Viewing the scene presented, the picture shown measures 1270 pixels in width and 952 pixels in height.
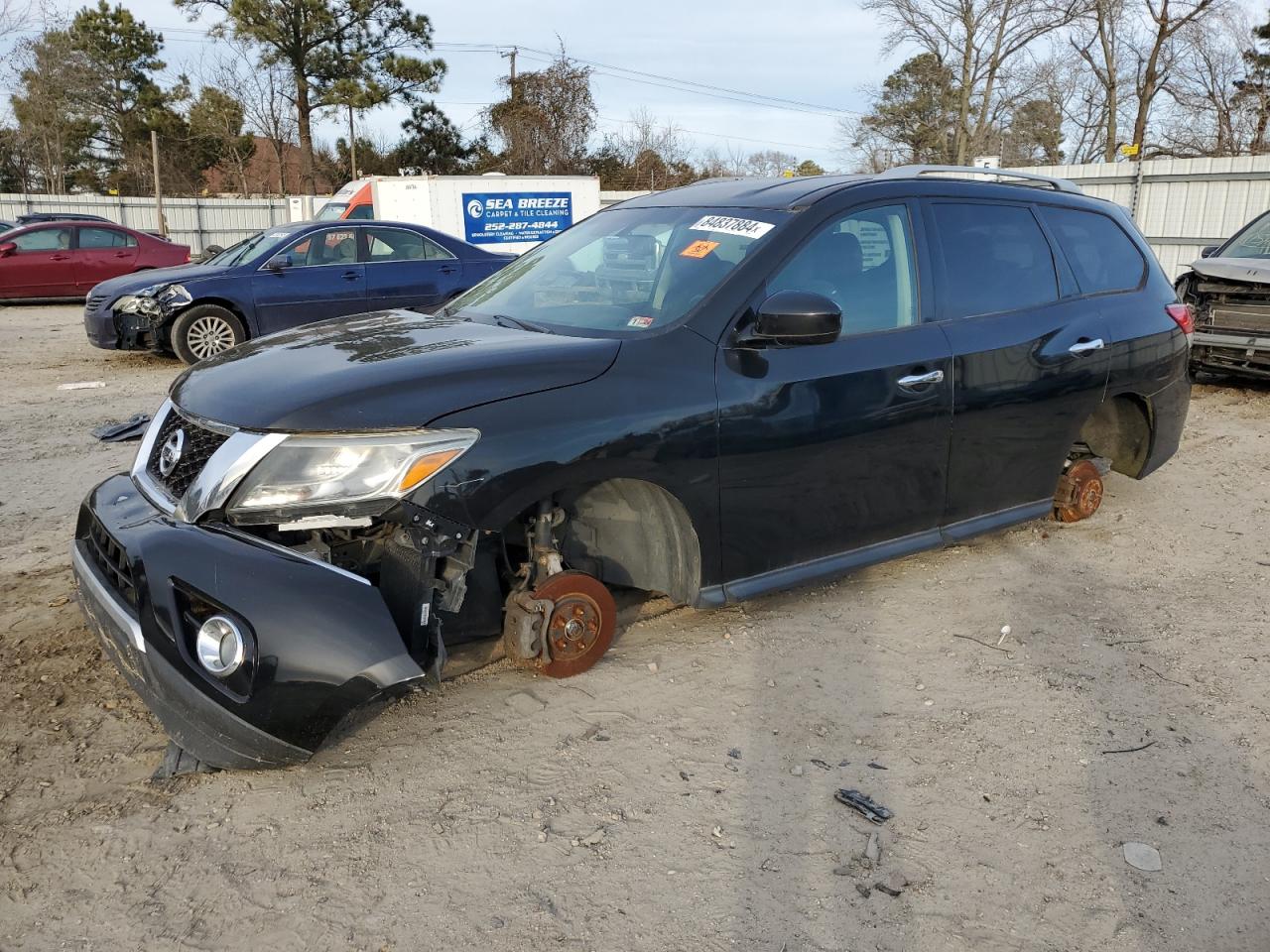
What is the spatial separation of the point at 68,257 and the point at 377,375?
667 inches

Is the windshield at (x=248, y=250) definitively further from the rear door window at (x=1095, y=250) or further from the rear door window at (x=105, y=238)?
the rear door window at (x=1095, y=250)

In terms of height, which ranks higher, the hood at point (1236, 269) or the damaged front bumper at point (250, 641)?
the hood at point (1236, 269)

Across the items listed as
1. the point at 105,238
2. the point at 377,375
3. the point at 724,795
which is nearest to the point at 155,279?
the point at 105,238

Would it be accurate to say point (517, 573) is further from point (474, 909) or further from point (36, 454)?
point (36, 454)

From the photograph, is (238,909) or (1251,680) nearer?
(238,909)

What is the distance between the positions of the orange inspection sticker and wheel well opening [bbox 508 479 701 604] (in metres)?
0.95

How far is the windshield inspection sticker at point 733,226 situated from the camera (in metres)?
3.75

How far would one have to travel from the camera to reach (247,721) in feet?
8.63

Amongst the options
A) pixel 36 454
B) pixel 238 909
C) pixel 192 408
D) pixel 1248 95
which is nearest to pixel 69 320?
pixel 36 454

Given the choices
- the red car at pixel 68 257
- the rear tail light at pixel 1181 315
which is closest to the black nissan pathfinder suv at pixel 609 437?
the rear tail light at pixel 1181 315

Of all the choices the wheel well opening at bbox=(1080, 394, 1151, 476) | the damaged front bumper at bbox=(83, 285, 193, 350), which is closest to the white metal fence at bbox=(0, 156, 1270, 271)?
the damaged front bumper at bbox=(83, 285, 193, 350)

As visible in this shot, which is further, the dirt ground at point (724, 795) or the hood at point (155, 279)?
the hood at point (155, 279)

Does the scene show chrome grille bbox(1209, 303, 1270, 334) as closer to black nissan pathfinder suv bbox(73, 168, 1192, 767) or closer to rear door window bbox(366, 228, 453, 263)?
black nissan pathfinder suv bbox(73, 168, 1192, 767)

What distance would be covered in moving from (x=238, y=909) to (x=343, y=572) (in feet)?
2.84
